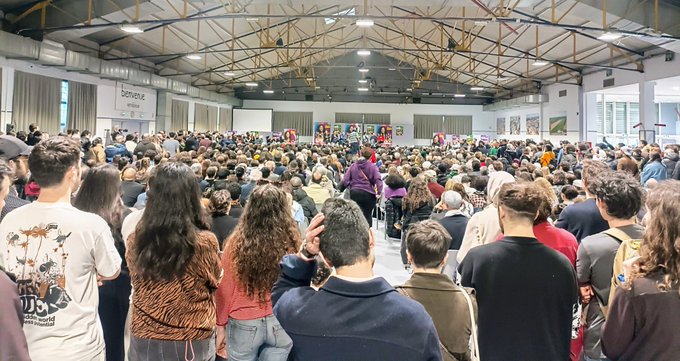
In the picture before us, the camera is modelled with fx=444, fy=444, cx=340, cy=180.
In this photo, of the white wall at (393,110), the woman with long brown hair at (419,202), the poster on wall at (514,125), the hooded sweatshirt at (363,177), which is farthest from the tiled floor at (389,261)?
the white wall at (393,110)

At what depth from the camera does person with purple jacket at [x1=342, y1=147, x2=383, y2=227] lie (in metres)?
6.66

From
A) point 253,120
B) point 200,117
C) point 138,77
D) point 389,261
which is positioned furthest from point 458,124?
point 389,261

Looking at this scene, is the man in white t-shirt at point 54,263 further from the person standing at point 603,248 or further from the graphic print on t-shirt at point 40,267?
the person standing at point 603,248

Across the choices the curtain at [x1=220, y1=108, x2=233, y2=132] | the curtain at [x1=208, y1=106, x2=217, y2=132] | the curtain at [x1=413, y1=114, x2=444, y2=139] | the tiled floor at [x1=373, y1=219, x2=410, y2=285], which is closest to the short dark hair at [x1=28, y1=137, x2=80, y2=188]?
the tiled floor at [x1=373, y1=219, x2=410, y2=285]

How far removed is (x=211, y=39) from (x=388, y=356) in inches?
699

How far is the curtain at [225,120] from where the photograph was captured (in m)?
27.4

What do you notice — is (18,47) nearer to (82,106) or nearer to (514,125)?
(82,106)

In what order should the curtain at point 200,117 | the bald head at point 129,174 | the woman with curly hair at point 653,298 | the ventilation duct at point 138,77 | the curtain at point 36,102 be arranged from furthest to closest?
1. the curtain at point 200,117
2. the ventilation duct at point 138,77
3. the curtain at point 36,102
4. the bald head at point 129,174
5. the woman with curly hair at point 653,298

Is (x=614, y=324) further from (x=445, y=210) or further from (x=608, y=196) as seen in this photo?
(x=445, y=210)

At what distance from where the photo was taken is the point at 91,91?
1525 centimetres

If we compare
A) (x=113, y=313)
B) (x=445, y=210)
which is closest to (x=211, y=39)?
(x=445, y=210)

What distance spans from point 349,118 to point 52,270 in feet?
90.0

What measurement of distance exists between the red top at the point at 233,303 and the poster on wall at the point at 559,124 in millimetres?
20625

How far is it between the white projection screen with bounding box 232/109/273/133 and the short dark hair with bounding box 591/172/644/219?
25.8m
